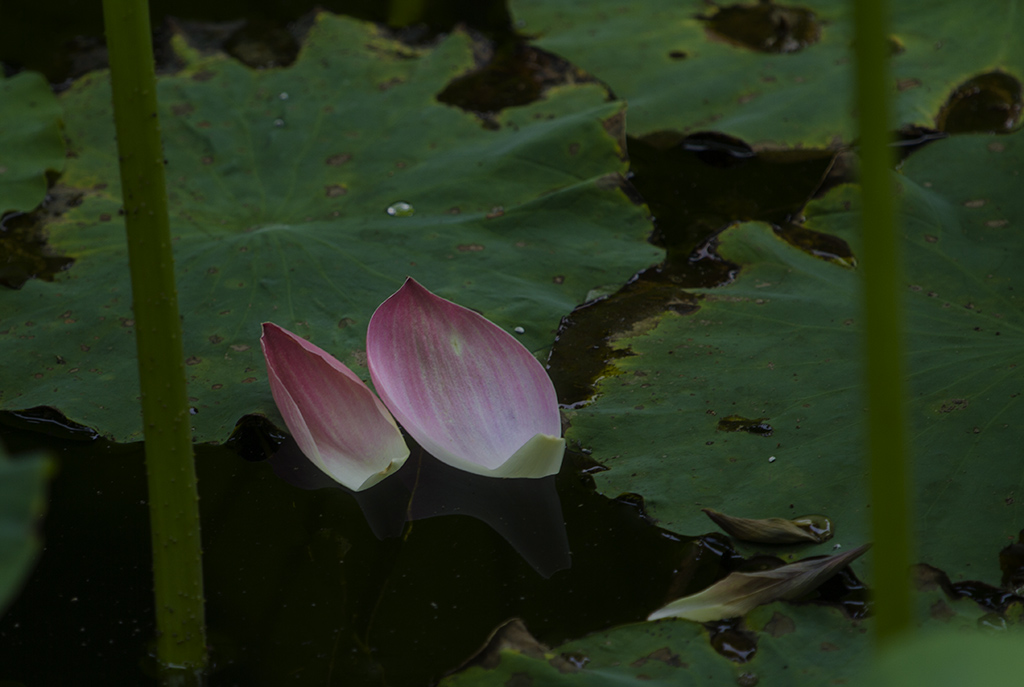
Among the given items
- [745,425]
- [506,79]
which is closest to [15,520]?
[745,425]

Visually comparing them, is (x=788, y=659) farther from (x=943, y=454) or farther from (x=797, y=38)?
(x=797, y=38)

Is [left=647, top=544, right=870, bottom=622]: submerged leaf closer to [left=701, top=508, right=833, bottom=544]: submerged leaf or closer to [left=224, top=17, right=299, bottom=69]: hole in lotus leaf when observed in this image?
[left=701, top=508, right=833, bottom=544]: submerged leaf

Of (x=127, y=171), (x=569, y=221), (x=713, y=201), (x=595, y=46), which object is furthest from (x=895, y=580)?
(x=595, y=46)

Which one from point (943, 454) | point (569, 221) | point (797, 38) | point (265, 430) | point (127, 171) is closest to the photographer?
point (127, 171)

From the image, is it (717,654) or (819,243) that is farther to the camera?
(819,243)

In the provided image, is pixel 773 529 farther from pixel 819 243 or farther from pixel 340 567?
pixel 819 243

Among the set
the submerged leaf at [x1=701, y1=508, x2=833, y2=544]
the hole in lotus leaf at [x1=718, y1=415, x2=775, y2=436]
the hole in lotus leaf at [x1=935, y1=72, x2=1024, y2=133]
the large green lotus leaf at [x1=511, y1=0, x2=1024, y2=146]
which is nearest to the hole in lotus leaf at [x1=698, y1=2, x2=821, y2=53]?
the large green lotus leaf at [x1=511, y1=0, x2=1024, y2=146]
